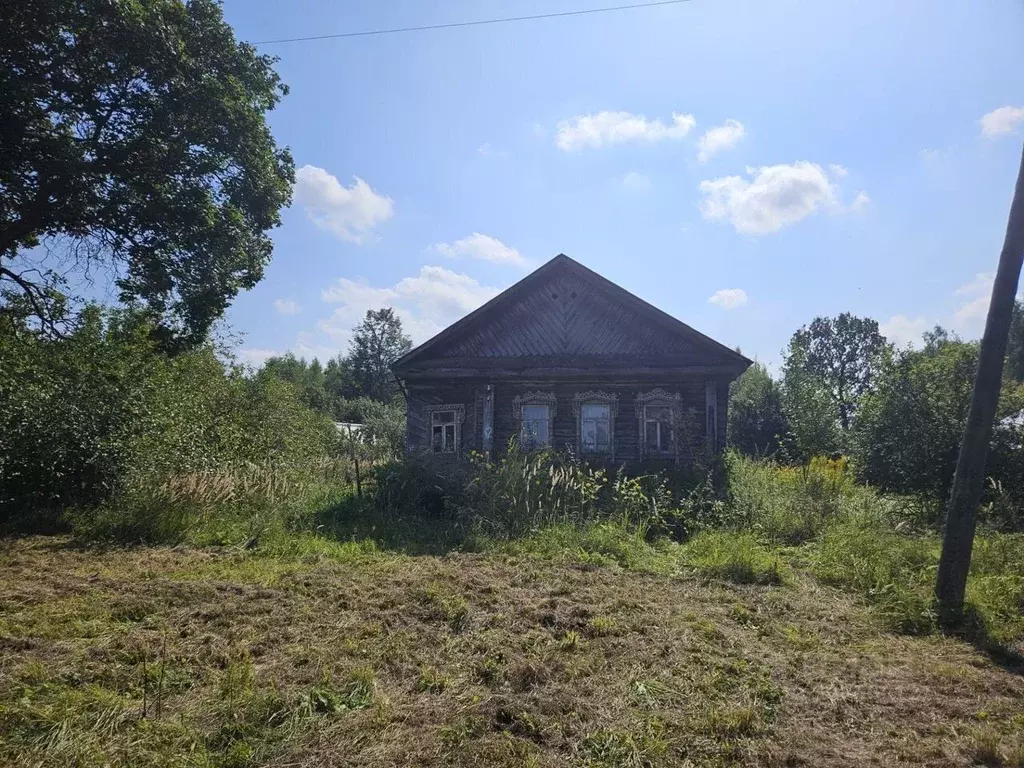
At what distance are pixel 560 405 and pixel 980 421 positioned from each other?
9.34 m

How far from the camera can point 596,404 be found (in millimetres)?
14234

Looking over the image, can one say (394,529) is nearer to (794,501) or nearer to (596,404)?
(596,404)

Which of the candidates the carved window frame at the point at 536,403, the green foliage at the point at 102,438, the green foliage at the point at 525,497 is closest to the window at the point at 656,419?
the carved window frame at the point at 536,403

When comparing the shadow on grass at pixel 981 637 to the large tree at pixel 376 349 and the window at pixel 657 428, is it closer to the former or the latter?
the window at pixel 657 428

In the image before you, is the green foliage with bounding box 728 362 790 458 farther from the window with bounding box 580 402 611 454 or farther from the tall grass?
the tall grass

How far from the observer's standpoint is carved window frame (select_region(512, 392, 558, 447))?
1430 centimetres

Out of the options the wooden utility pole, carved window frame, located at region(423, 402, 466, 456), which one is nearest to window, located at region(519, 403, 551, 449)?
carved window frame, located at region(423, 402, 466, 456)

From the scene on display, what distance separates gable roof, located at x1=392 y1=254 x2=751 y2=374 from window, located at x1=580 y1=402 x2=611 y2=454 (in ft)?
4.13

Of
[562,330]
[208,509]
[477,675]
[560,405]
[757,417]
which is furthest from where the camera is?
[757,417]

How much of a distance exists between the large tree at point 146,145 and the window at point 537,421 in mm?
7072

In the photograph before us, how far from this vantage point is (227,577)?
640 centimetres

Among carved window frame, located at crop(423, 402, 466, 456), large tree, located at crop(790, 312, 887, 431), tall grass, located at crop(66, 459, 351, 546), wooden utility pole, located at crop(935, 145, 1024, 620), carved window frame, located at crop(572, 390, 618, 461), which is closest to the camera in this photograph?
wooden utility pole, located at crop(935, 145, 1024, 620)

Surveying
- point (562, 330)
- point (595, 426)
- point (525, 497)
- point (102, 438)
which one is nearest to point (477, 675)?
point (525, 497)

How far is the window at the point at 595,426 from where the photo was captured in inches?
555
